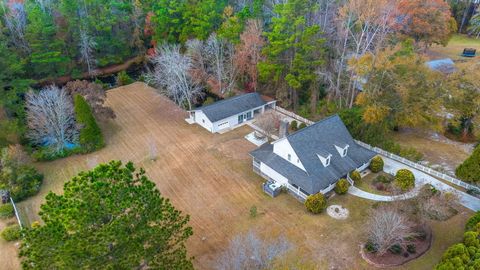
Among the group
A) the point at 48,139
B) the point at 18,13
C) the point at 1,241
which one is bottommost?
the point at 1,241

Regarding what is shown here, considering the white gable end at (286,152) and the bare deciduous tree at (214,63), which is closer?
the white gable end at (286,152)

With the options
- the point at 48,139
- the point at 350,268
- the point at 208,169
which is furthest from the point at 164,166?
the point at 350,268

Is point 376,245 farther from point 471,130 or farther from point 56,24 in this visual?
point 56,24

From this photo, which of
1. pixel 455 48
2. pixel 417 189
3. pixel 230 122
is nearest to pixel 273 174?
pixel 230 122

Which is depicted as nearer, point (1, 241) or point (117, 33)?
point (1, 241)

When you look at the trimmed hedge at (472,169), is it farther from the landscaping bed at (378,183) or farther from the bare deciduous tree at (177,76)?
the bare deciduous tree at (177,76)

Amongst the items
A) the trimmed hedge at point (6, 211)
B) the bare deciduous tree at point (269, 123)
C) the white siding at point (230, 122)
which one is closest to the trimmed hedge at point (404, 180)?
the bare deciduous tree at point (269, 123)
